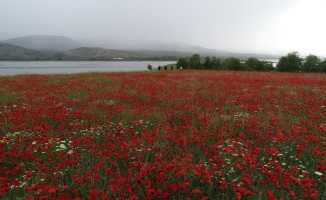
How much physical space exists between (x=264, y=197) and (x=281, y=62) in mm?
59398

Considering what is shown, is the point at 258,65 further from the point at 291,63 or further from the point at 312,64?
the point at 312,64

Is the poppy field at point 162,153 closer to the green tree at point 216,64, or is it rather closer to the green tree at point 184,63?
the green tree at point 216,64

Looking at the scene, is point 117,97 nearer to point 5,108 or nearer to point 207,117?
point 5,108

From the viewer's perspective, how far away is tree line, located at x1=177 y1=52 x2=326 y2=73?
5175 centimetres

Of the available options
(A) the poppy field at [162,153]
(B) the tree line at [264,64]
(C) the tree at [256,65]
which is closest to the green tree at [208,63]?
(B) the tree line at [264,64]

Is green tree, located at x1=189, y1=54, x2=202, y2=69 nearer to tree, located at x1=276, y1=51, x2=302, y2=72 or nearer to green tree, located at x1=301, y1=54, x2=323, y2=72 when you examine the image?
tree, located at x1=276, y1=51, x2=302, y2=72

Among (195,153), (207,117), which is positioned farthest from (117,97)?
(195,153)

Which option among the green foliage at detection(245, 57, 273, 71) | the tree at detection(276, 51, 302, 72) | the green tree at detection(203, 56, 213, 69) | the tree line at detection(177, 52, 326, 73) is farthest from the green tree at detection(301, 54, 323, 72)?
the green tree at detection(203, 56, 213, 69)

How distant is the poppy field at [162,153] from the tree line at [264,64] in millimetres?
47771

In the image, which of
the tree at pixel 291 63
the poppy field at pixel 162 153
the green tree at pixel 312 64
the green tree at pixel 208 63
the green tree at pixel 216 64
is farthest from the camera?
the green tree at pixel 208 63

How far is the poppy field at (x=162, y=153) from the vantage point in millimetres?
3725

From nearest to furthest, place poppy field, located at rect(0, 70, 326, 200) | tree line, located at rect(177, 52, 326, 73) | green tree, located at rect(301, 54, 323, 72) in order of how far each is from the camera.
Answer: poppy field, located at rect(0, 70, 326, 200), green tree, located at rect(301, 54, 323, 72), tree line, located at rect(177, 52, 326, 73)

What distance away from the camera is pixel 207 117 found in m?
7.66

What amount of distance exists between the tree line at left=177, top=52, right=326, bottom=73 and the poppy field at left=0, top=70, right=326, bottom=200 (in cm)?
4777
